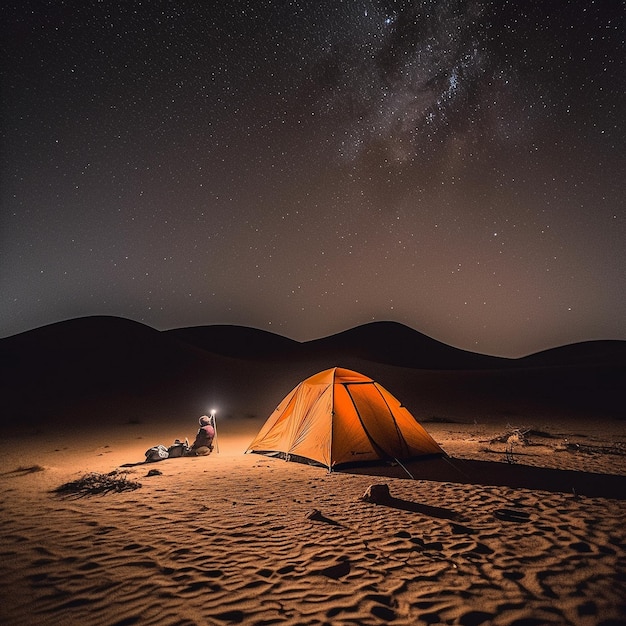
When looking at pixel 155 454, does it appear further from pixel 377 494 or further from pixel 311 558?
pixel 311 558

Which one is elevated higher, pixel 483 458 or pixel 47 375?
pixel 47 375

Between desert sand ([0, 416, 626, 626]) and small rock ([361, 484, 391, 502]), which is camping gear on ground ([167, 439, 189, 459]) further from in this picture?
small rock ([361, 484, 391, 502])

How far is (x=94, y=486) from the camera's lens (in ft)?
23.9

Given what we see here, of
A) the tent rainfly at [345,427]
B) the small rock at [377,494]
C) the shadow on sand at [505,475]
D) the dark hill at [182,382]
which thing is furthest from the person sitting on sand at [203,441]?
the dark hill at [182,382]

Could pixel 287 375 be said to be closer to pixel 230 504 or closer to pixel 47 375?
pixel 47 375

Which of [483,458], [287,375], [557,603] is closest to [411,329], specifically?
[287,375]

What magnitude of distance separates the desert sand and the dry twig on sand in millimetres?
211

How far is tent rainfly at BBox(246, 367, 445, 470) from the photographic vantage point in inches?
359

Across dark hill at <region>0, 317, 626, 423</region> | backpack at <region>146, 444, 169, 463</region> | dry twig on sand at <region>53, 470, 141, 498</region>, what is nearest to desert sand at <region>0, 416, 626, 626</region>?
dry twig on sand at <region>53, 470, 141, 498</region>

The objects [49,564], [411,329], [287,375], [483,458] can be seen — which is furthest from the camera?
[411,329]

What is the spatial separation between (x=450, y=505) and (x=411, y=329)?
113828mm

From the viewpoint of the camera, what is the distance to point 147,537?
5043 mm

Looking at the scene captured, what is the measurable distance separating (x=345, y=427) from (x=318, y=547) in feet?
15.1

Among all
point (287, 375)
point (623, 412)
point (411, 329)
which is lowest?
point (623, 412)
